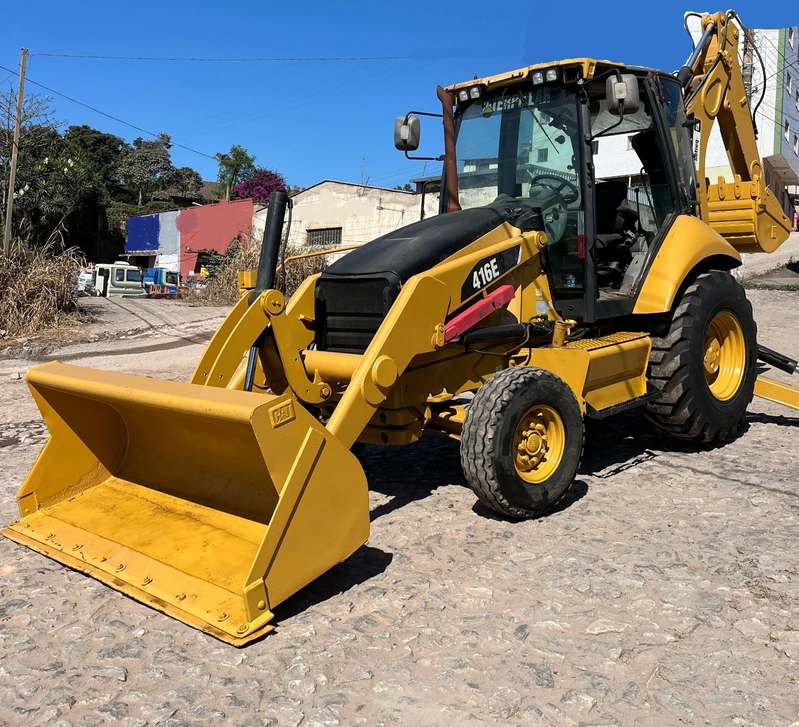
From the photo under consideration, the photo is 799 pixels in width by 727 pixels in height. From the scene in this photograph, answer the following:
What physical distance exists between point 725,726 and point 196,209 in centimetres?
3490

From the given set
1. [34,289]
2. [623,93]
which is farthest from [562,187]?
[34,289]

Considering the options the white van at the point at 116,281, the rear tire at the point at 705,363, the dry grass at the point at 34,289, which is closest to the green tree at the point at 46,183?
the white van at the point at 116,281

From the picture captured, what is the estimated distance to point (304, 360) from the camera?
4.69 metres

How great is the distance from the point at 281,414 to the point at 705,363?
404cm

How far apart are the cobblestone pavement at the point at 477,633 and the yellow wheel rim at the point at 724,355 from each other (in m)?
1.43

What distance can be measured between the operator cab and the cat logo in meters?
2.60

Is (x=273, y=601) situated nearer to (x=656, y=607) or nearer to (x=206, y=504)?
(x=206, y=504)

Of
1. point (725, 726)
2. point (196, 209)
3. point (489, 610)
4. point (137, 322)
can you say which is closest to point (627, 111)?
point (489, 610)

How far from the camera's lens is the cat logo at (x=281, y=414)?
3174 millimetres

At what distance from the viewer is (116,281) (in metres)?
27.1

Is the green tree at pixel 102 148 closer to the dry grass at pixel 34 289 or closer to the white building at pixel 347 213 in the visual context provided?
the white building at pixel 347 213

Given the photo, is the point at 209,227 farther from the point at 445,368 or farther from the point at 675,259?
the point at 445,368

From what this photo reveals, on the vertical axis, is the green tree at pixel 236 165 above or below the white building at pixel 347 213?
above

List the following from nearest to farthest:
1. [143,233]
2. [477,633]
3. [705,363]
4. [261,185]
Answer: [477,633] < [705,363] < [143,233] < [261,185]
